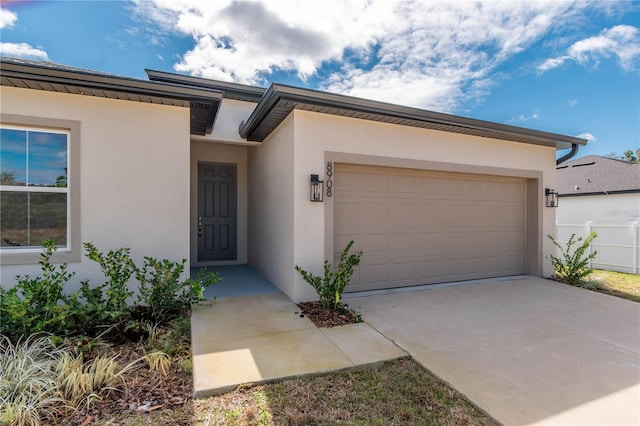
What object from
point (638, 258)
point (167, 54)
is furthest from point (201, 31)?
point (638, 258)

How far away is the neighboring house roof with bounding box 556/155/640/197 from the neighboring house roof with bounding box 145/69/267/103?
1398 cm

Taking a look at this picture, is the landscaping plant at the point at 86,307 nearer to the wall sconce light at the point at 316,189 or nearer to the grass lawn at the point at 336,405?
the grass lawn at the point at 336,405

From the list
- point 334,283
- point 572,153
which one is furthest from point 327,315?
point 572,153

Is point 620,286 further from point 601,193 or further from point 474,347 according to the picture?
point 601,193

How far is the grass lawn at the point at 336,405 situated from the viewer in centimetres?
231

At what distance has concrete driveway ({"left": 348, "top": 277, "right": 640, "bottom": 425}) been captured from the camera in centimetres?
250

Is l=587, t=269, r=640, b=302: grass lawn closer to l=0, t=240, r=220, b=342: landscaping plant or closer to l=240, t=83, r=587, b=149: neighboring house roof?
l=240, t=83, r=587, b=149: neighboring house roof

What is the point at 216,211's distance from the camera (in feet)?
26.7

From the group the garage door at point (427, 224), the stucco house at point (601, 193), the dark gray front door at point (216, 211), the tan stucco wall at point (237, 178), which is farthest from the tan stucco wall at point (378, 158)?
the stucco house at point (601, 193)

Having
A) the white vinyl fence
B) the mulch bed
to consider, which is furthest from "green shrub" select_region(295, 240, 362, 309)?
the white vinyl fence

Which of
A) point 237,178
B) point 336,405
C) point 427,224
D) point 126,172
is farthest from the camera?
point 237,178

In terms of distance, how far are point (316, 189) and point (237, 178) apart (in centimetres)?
385

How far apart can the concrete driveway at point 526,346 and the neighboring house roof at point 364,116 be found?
3196 mm

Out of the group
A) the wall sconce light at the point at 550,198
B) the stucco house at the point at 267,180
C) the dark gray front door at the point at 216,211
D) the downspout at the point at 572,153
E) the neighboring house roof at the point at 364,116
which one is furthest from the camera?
the dark gray front door at the point at 216,211
